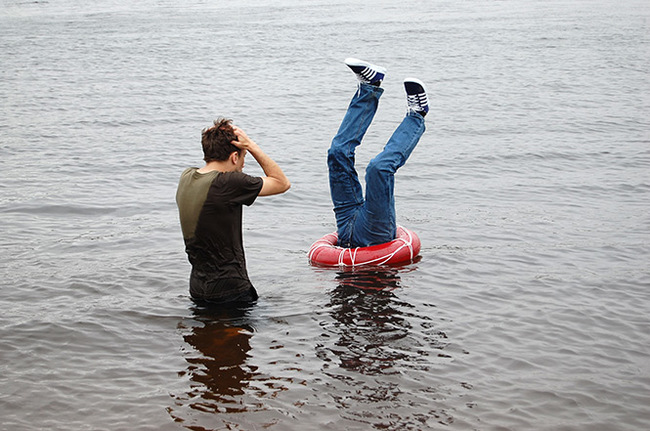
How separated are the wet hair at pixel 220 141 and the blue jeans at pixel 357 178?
231 cm

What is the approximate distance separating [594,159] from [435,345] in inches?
419

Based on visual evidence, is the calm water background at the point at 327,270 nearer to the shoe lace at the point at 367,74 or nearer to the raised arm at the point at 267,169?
the raised arm at the point at 267,169

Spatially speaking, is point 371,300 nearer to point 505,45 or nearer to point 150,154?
point 150,154

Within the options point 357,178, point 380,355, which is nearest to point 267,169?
point 380,355

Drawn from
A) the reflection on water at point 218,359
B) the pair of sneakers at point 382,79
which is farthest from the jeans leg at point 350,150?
the reflection on water at point 218,359

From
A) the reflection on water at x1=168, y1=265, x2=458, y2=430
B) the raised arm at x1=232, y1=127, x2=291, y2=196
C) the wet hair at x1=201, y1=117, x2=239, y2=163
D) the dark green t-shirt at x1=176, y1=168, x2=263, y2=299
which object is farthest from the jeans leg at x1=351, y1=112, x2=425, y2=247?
the wet hair at x1=201, y1=117, x2=239, y2=163

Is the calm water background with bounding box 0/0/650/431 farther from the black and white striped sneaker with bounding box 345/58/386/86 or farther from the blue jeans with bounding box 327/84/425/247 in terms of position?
the black and white striped sneaker with bounding box 345/58/386/86

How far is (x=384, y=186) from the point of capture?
336 inches

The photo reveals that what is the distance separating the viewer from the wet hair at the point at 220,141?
22.0 ft

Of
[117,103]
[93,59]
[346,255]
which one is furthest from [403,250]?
[93,59]

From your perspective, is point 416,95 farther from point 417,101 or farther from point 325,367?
point 325,367

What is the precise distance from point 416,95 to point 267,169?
2667mm

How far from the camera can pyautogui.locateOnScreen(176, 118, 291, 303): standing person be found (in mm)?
6691

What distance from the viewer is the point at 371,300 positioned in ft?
26.6
